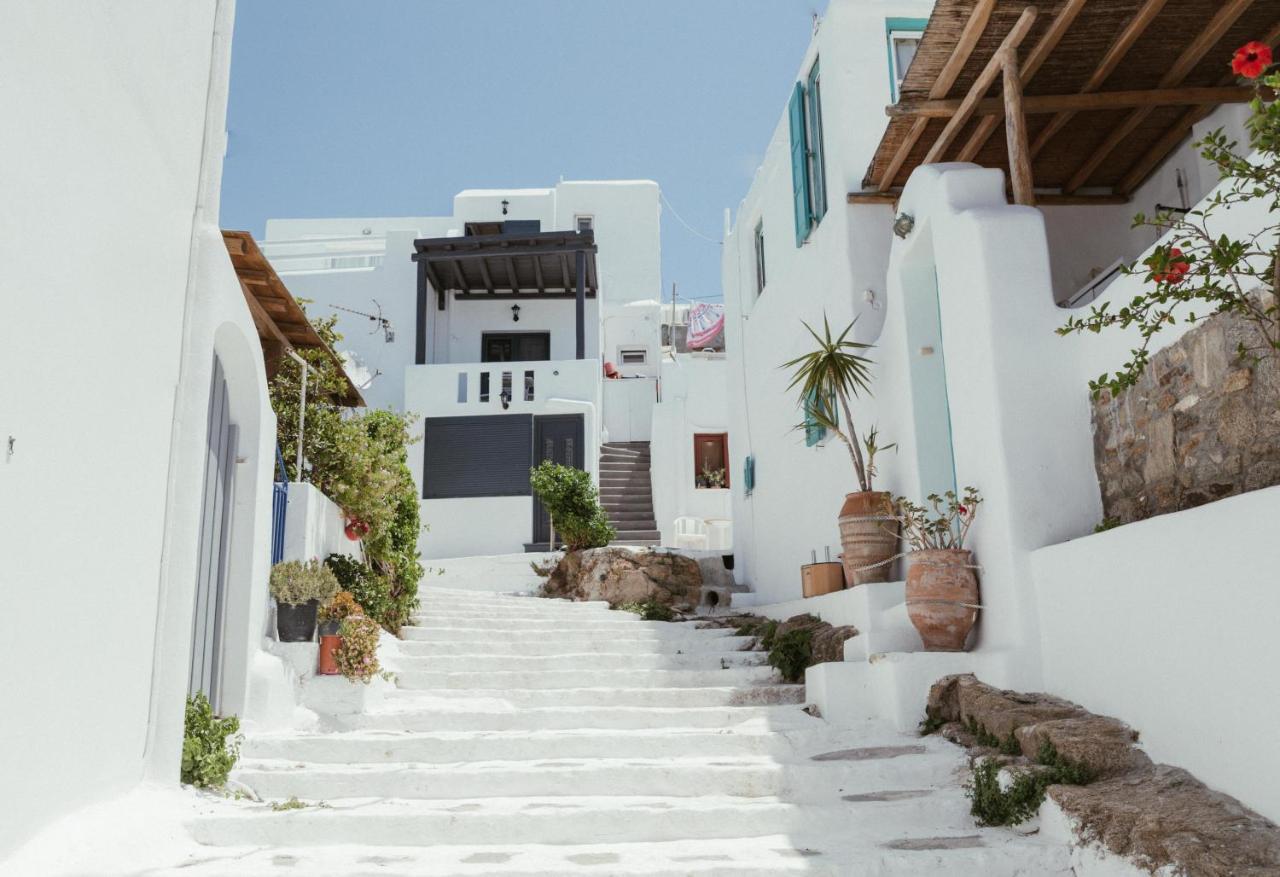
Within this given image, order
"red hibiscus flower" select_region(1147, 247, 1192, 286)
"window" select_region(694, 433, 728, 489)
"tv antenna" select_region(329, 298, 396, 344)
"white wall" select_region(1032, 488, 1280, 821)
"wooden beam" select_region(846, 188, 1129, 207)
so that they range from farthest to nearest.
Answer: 1. "tv antenna" select_region(329, 298, 396, 344)
2. "window" select_region(694, 433, 728, 489)
3. "wooden beam" select_region(846, 188, 1129, 207)
4. "red hibiscus flower" select_region(1147, 247, 1192, 286)
5. "white wall" select_region(1032, 488, 1280, 821)

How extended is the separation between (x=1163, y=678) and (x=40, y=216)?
4.96 meters

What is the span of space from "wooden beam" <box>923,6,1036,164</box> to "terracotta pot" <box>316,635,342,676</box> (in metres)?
5.64

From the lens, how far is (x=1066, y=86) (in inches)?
316

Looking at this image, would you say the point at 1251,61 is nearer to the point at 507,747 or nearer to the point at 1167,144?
the point at 507,747

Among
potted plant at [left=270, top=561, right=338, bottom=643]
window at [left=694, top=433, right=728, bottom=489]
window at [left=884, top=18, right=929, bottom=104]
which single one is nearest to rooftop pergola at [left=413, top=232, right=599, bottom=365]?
window at [left=694, top=433, right=728, bottom=489]

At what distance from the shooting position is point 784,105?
39.7 feet

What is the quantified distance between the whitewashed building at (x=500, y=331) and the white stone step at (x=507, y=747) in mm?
10881

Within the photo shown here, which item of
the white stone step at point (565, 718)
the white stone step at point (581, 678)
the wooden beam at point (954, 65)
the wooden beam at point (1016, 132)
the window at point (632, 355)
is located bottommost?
the white stone step at point (565, 718)

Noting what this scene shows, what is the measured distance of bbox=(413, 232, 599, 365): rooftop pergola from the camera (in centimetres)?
1997

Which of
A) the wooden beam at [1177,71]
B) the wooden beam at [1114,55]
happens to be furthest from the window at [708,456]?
the wooden beam at [1114,55]

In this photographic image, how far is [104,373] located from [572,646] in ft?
18.8

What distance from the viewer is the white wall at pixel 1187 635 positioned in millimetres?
4277

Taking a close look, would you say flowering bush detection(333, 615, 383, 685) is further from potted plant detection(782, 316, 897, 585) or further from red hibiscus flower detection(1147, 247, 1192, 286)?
red hibiscus flower detection(1147, 247, 1192, 286)

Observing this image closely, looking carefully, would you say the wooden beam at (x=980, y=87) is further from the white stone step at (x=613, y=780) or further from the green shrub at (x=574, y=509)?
the green shrub at (x=574, y=509)
